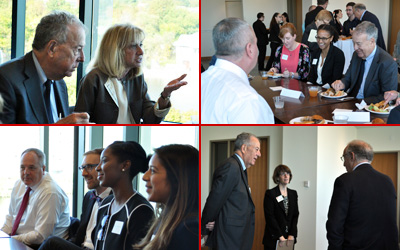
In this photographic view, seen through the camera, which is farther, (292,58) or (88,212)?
(292,58)

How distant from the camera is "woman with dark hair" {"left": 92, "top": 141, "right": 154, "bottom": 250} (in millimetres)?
2686

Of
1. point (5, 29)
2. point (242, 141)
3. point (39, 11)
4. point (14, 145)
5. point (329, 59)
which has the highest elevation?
point (39, 11)

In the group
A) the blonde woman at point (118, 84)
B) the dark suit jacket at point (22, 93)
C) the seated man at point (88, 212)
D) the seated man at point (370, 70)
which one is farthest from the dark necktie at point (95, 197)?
the seated man at point (370, 70)

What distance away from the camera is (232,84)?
223cm

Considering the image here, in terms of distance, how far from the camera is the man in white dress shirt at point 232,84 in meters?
2.15

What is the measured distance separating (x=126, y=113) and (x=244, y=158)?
86cm

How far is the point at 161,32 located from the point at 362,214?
3.48 m

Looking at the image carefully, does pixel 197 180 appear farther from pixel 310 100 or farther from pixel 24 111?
pixel 310 100

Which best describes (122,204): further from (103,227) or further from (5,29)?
(5,29)

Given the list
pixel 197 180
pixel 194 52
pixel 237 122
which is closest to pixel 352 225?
pixel 197 180

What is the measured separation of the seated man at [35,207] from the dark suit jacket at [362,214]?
1.92 meters

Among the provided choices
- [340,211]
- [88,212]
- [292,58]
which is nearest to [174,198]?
[88,212]

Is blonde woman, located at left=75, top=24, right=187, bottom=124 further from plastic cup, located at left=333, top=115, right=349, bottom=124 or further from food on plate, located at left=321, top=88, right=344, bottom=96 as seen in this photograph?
food on plate, located at left=321, top=88, right=344, bottom=96

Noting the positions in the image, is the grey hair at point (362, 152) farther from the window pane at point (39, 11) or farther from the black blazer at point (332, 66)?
the window pane at point (39, 11)
